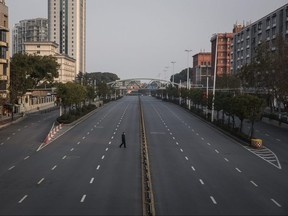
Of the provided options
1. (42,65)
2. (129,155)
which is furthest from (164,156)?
(42,65)

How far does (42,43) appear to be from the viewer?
167750mm

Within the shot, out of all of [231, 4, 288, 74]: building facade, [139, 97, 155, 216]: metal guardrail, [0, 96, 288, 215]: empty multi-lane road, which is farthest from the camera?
[231, 4, 288, 74]: building facade

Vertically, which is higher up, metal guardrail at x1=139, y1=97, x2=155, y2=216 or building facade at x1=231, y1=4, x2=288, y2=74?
building facade at x1=231, y1=4, x2=288, y2=74

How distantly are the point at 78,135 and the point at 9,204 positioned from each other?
3055 centimetres

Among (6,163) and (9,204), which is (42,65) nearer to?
(6,163)

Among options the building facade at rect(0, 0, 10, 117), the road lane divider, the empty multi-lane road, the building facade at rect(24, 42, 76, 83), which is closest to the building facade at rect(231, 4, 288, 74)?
the building facade at rect(0, 0, 10, 117)

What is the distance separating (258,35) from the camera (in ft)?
388

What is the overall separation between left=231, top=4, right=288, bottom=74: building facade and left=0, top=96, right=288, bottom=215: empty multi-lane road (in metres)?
49.7

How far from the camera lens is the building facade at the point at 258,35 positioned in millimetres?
99338

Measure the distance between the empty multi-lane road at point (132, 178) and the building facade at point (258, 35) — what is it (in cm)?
4969

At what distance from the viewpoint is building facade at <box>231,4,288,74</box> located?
99.3 meters

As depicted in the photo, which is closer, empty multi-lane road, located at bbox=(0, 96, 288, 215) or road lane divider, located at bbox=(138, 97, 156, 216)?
road lane divider, located at bbox=(138, 97, 156, 216)

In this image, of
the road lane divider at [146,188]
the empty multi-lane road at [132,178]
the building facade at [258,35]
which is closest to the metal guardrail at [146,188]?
the road lane divider at [146,188]

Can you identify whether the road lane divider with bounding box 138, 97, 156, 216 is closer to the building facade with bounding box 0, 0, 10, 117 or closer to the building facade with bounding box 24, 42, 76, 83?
the building facade with bounding box 0, 0, 10, 117
